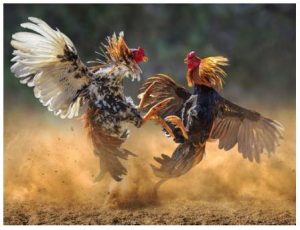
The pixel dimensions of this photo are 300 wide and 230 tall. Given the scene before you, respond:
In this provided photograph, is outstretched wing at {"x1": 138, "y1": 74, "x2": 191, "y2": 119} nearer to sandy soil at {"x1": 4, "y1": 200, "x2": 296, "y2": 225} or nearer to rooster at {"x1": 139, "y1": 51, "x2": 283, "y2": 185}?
rooster at {"x1": 139, "y1": 51, "x2": 283, "y2": 185}

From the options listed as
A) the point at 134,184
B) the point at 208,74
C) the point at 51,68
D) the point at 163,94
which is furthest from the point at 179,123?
the point at 51,68

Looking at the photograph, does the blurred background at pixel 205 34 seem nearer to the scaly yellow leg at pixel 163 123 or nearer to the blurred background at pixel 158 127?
the blurred background at pixel 158 127

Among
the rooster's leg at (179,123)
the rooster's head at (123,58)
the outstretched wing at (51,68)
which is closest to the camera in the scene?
the outstretched wing at (51,68)

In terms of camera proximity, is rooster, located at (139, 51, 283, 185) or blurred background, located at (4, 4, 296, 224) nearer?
rooster, located at (139, 51, 283, 185)

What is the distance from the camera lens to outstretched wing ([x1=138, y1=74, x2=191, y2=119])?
5.19m

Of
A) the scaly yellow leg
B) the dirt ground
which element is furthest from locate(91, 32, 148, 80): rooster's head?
the dirt ground

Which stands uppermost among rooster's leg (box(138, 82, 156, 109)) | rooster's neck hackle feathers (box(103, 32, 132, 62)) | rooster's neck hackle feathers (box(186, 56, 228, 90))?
rooster's neck hackle feathers (box(103, 32, 132, 62))

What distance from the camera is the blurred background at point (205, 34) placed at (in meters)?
5.28

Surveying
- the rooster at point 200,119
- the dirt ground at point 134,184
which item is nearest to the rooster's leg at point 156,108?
the rooster at point 200,119

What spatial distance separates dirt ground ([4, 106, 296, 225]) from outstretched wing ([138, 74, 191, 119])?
152 millimetres

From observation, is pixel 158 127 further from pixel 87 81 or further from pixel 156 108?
pixel 87 81

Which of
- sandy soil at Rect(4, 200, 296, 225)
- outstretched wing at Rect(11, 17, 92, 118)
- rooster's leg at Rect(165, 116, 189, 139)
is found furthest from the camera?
sandy soil at Rect(4, 200, 296, 225)

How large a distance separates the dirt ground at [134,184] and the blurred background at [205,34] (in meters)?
0.23

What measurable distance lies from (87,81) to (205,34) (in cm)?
90
